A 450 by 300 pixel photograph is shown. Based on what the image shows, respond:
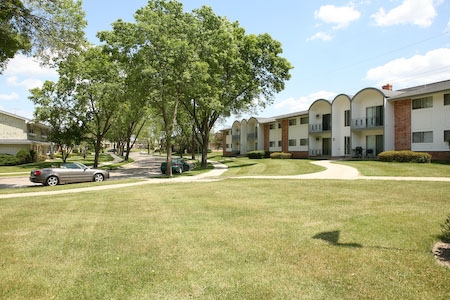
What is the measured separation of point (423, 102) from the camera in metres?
26.9

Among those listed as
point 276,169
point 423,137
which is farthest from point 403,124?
point 276,169

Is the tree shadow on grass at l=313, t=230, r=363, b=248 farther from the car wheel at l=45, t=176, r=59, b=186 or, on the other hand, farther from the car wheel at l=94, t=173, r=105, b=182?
the car wheel at l=94, t=173, r=105, b=182

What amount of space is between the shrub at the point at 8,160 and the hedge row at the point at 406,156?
39.6 m

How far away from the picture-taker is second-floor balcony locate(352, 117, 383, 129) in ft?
100

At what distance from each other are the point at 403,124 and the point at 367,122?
12.3 ft

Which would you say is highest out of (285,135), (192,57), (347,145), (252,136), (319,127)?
(192,57)

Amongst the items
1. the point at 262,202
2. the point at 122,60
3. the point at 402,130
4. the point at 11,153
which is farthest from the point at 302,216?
the point at 11,153

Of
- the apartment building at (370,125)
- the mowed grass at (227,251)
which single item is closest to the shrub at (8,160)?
the mowed grass at (227,251)

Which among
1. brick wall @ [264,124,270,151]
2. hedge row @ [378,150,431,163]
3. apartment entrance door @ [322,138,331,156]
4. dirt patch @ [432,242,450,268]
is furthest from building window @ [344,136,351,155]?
dirt patch @ [432,242,450,268]

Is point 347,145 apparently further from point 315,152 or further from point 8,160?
point 8,160

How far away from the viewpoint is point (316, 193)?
11.9 meters

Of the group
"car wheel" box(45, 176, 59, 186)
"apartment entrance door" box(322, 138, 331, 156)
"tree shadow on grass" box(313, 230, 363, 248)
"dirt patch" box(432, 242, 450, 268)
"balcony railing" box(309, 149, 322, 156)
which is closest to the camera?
"dirt patch" box(432, 242, 450, 268)

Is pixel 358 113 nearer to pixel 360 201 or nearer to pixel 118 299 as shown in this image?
pixel 360 201

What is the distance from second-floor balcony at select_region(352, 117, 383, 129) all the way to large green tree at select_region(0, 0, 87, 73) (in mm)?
26689
